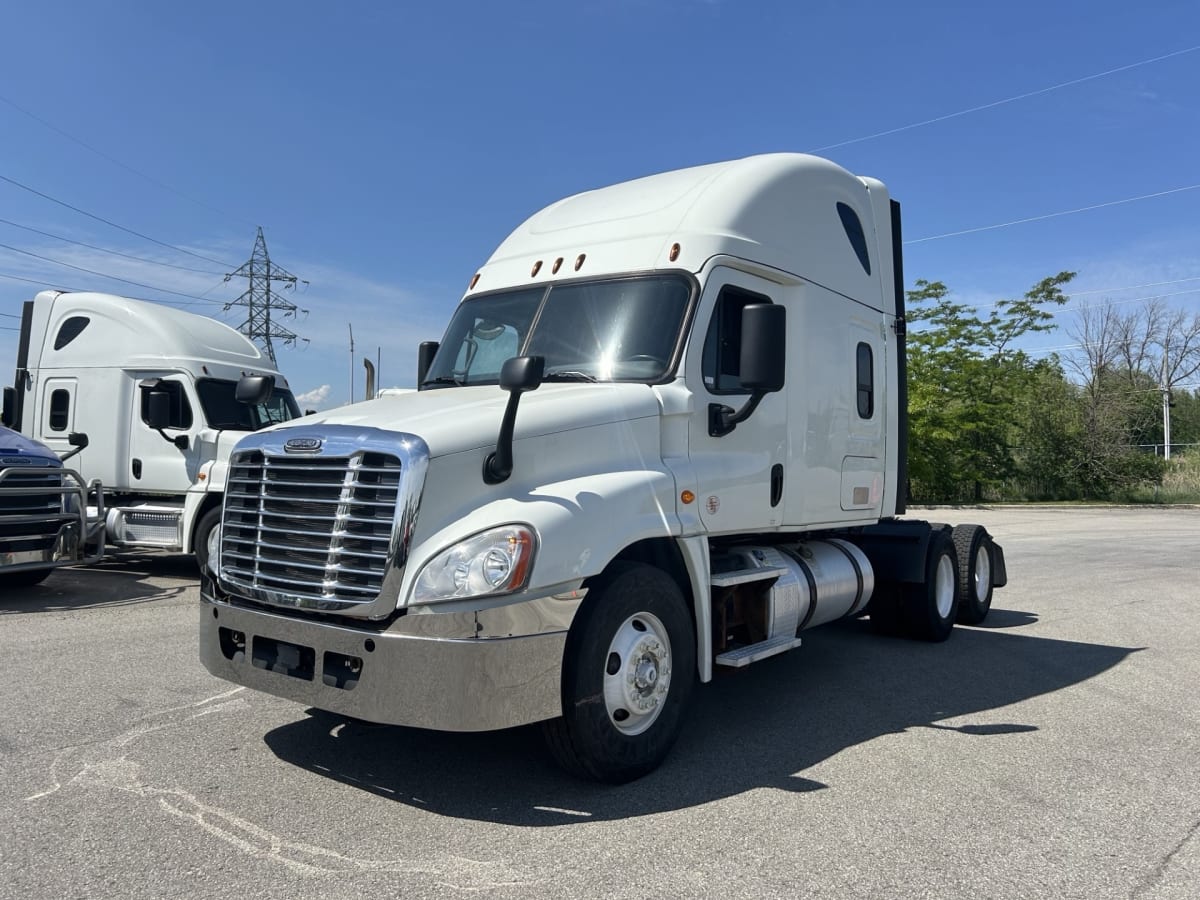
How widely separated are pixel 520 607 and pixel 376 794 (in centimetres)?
120

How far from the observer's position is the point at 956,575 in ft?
29.1

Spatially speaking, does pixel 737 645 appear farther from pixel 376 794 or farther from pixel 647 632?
pixel 376 794

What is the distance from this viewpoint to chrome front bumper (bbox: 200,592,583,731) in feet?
12.4

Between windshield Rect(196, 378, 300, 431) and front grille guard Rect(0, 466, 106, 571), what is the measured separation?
1.88 meters

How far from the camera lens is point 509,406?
4066 millimetres

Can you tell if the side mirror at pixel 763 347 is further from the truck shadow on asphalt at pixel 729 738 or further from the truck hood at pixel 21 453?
the truck hood at pixel 21 453

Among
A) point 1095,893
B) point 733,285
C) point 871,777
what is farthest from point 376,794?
point 733,285

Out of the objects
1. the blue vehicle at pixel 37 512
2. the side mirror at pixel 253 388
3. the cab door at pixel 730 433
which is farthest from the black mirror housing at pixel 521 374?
the blue vehicle at pixel 37 512

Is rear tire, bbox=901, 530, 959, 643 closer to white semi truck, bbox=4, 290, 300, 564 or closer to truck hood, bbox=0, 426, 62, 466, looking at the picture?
white semi truck, bbox=4, 290, 300, 564

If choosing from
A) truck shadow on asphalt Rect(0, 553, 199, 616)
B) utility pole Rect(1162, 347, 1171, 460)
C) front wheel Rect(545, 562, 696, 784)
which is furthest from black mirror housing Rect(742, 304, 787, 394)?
utility pole Rect(1162, 347, 1171, 460)

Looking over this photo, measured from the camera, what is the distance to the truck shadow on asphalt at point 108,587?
30.7 feet

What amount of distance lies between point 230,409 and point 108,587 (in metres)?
2.60

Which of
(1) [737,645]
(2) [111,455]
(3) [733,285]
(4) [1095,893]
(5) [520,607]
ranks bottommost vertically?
(4) [1095,893]

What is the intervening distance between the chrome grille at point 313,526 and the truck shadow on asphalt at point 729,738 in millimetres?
1002
